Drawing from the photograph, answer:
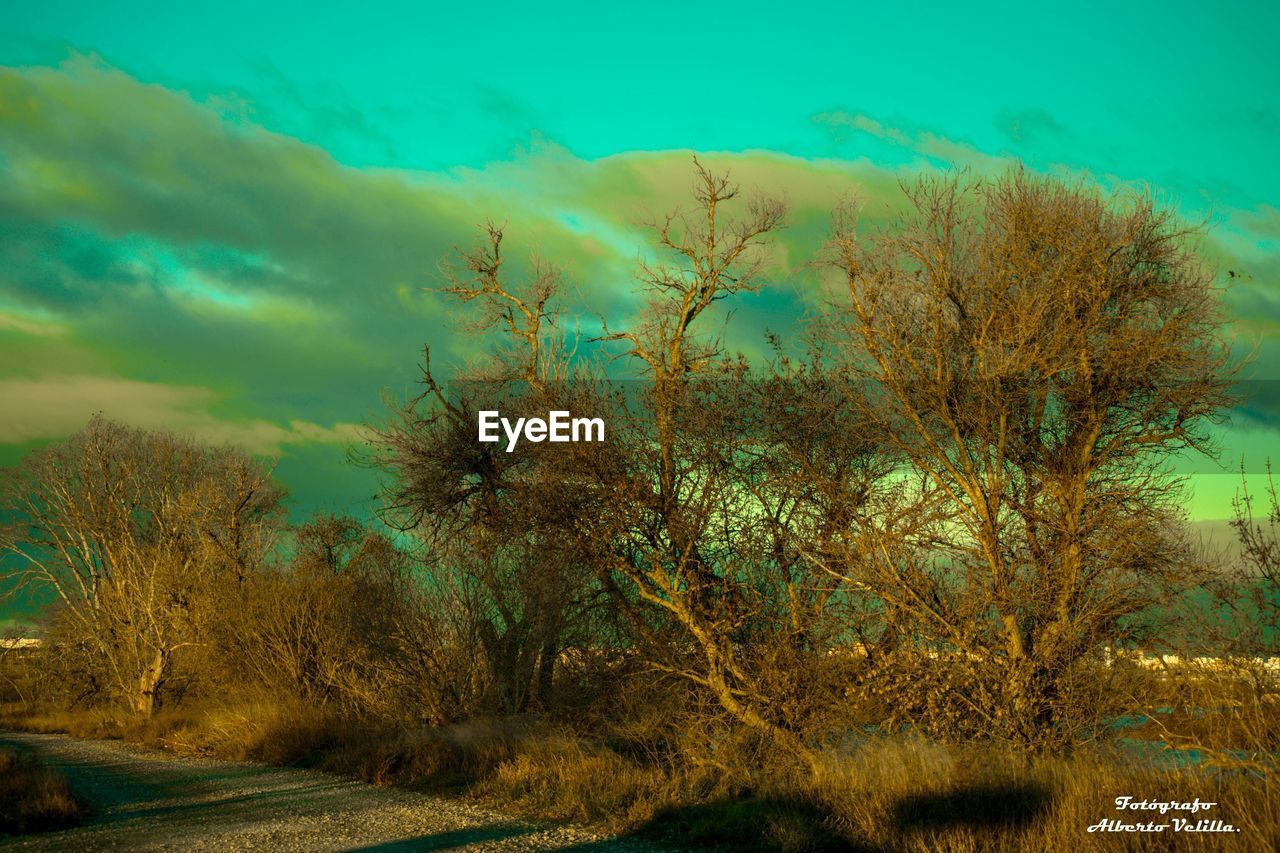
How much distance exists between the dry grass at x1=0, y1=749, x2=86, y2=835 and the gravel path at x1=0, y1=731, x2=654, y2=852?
1.08ft

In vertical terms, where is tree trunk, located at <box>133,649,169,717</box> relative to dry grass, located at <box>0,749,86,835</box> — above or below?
below

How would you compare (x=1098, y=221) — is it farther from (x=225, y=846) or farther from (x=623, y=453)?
(x=225, y=846)

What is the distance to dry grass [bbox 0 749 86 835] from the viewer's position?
34.5 ft

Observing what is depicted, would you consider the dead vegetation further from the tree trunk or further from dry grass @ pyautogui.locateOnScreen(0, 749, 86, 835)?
the tree trunk

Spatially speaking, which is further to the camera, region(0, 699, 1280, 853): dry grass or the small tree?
the small tree

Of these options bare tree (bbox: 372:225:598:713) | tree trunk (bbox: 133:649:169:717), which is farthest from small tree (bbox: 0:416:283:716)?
bare tree (bbox: 372:225:598:713)

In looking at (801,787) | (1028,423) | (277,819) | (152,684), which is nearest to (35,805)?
(277,819)

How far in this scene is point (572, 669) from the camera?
1631cm

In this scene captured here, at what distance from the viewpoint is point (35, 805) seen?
10766 millimetres

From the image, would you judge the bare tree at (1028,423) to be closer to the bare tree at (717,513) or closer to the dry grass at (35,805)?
the bare tree at (717,513)

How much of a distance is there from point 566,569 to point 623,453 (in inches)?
90.7

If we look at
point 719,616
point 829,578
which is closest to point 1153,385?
point 829,578

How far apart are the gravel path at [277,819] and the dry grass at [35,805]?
0.33 meters

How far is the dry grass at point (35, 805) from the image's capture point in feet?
34.5
